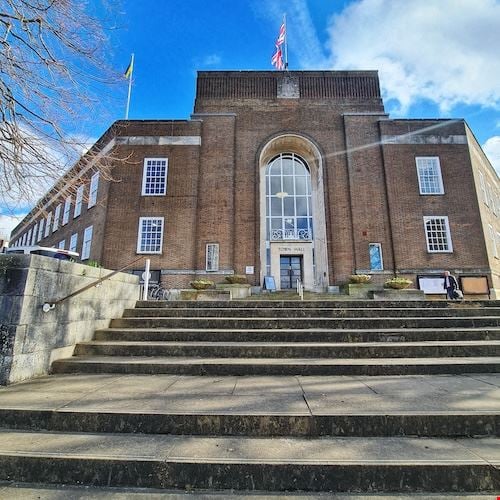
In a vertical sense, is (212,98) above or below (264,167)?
above

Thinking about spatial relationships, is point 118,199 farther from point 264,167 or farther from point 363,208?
point 363,208

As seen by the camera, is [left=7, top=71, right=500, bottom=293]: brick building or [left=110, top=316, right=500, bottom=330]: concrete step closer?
[left=110, top=316, right=500, bottom=330]: concrete step

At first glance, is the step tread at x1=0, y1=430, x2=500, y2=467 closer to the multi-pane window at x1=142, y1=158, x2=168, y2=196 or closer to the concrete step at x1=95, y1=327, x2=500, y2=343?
the concrete step at x1=95, y1=327, x2=500, y2=343

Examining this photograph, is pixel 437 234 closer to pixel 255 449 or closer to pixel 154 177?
pixel 154 177

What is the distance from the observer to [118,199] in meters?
17.5

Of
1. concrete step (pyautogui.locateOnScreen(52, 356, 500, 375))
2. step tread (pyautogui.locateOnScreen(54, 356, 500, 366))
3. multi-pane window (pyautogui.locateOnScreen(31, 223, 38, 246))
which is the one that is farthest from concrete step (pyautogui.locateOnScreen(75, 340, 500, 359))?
multi-pane window (pyautogui.locateOnScreen(31, 223, 38, 246))

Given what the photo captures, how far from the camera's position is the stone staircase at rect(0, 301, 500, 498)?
2.13 meters

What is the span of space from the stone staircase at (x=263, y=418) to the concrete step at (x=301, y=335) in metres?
0.22

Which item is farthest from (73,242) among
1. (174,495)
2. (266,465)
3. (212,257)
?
(266,465)

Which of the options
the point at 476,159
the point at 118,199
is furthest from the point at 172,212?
the point at 476,159

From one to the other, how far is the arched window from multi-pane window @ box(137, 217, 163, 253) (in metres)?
6.63

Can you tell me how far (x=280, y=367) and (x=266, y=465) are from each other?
201 cm

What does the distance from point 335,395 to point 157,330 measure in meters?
3.61

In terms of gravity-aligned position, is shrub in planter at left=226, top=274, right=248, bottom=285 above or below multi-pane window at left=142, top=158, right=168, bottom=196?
below
